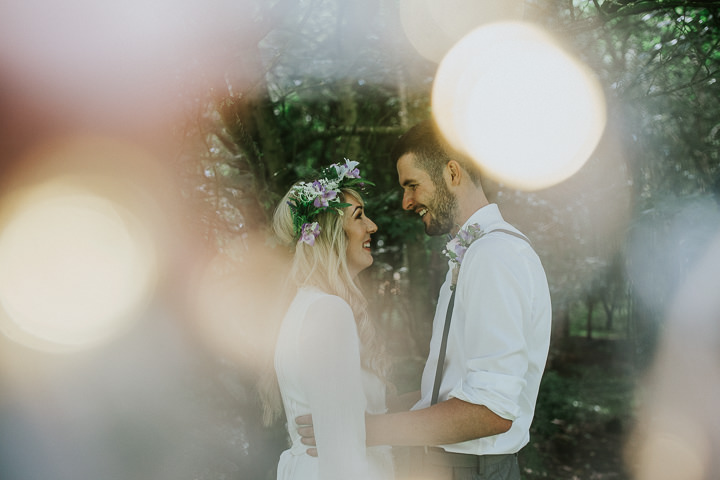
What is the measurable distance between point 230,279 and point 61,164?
2182mm

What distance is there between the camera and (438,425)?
243 centimetres

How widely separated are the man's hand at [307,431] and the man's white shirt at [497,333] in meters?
0.63

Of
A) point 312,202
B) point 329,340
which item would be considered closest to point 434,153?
point 312,202

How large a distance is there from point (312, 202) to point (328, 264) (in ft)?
1.14

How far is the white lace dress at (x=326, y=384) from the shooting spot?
95.2 inches

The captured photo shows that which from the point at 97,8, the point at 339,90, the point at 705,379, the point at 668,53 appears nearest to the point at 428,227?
the point at 97,8

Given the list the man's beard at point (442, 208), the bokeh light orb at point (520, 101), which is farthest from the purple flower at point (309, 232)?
the bokeh light orb at point (520, 101)

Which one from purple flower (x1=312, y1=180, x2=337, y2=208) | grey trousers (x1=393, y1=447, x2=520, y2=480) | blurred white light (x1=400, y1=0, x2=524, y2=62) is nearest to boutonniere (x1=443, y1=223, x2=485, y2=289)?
purple flower (x1=312, y1=180, x2=337, y2=208)

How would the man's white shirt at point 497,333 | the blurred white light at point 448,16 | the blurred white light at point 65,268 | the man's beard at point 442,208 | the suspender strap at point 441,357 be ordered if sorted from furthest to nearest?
the blurred white light at point 448,16 → the man's beard at point 442,208 → the suspender strap at point 441,357 → the blurred white light at point 65,268 → the man's white shirt at point 497,333

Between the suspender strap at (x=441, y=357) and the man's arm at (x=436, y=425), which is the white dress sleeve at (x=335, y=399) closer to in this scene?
the man's arm at (x=436, y=425)

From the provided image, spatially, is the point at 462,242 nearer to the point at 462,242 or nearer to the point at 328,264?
the point at 462,242

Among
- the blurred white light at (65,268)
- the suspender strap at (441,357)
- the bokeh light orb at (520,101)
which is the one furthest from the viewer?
the bokeh light orb at (520,101)

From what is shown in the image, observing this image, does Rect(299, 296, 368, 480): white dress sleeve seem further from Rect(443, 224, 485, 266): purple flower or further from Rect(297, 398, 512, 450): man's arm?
Rect(443, 224, 485, 266): purple flower

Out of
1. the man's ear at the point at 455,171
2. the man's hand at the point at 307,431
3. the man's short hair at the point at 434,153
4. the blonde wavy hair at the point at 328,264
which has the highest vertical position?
the man's short hair at the point at 434,153
